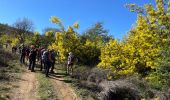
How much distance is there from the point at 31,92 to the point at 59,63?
1650 cm

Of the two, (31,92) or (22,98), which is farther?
(31,92)

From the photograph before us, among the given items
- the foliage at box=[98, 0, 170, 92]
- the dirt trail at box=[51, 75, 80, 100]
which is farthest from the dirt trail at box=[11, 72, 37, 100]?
→ the foliage at box=[98, 0, 170, 92]

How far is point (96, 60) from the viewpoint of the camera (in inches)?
1303

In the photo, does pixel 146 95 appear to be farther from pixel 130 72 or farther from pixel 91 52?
pixel 91 52

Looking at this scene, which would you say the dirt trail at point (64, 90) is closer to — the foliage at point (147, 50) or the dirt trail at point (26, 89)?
the dirt trail at point (26, 89)

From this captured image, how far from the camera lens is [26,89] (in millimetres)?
16734

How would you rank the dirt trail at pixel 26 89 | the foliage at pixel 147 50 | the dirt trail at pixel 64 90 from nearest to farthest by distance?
the dirt trail at pixel 26 89
the dirt trail at pixel 64 90
the foliage at pixel 147 50

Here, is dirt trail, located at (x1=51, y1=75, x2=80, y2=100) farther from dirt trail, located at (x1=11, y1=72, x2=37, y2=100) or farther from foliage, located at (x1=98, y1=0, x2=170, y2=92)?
foliage, located at (x1=98, y1=0, x2=170, y2=92)

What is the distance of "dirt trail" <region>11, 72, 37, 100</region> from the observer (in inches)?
594

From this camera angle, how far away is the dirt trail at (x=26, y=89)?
15.1 meters

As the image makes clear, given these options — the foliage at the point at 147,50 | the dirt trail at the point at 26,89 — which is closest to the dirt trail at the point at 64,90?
the dirt trail at the point at 26,89

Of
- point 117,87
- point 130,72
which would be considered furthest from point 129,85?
point 130,72

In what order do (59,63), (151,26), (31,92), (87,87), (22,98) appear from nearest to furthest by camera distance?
(22,98) → (31,92) → (87,87) → (151,26) → (59,63)

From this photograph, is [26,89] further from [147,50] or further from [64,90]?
[147,50]
